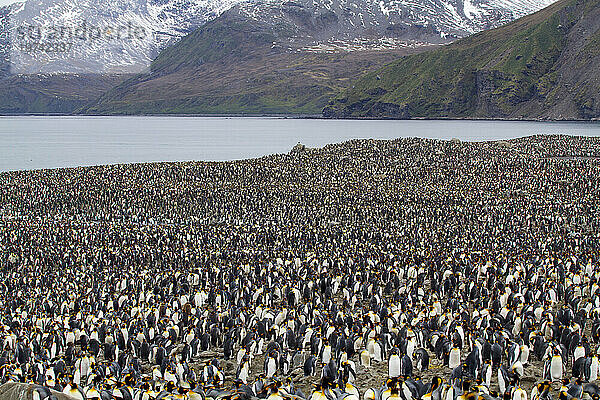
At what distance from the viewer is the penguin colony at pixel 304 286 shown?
13.3 m

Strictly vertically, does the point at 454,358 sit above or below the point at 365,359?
above

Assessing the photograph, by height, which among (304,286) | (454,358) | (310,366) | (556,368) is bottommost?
(304,286)

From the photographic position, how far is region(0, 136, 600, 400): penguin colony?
1330cm

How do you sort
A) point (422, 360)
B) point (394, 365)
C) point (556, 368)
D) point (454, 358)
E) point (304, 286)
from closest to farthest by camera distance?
point (556, 368)
point (394, 365)
point (422, 360)
point (454, 358)
point (304, 286)

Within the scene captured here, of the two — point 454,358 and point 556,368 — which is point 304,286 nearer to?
point 454,358

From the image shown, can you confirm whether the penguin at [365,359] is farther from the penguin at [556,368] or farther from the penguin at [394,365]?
the penguin at [556,368]

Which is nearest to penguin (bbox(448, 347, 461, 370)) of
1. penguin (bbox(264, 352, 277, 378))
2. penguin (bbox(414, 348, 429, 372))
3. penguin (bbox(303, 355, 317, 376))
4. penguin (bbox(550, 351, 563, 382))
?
penguin (bbox(414, 348, 429, 372))

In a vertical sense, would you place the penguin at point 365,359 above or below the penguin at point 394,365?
below

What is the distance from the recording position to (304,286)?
21.3m

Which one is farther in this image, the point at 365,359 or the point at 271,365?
the point at 365,359

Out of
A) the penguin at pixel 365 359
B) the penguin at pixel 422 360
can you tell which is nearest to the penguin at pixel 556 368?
the penguin at pixel 422 360

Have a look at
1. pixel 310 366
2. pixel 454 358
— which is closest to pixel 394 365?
pixel 454 358

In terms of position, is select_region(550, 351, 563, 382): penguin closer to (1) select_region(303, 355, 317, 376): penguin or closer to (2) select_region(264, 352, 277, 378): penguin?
(1) select_region(303, 355, 317, 376): penguin

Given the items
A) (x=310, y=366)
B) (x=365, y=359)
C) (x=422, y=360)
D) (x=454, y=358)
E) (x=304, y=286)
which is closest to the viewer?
(x=310, y=366)
